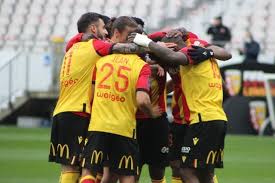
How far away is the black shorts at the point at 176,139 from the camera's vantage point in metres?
10.1

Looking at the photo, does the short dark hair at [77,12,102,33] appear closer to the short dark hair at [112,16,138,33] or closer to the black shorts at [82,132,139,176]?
the short dark hair at [112,16,138,33]

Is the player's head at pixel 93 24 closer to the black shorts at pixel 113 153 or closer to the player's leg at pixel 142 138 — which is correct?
the player's leg at pixel 142 138

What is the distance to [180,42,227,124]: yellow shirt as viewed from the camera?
9.62m

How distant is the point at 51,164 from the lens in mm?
15773

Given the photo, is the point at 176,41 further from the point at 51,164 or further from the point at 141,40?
the point at 51,164

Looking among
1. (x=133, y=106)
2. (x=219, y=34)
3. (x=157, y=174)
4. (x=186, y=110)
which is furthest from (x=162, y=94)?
(x=219, y=34)

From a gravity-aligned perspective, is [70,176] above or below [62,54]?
below

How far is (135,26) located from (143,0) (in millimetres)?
22862

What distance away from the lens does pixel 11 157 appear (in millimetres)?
16922

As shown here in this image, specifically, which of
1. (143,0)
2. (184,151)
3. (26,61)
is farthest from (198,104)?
(143,0)

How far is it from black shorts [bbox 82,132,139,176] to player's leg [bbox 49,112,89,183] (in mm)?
737

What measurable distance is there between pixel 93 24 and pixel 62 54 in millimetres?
16780

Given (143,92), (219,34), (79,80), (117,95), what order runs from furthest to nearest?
(219,34), (79,80), (117,95), (143,92)

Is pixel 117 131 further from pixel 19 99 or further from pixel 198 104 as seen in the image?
pixel 19 99
